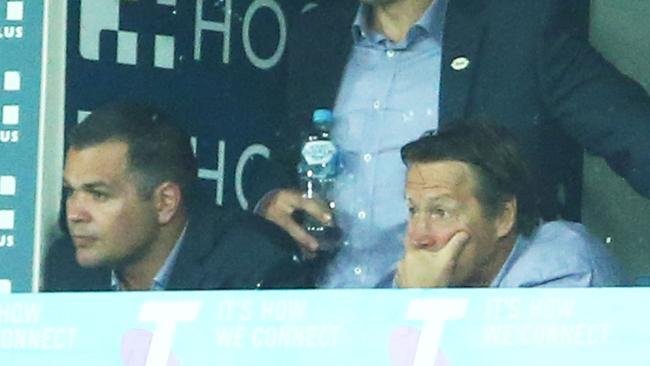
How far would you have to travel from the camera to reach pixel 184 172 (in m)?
3.96

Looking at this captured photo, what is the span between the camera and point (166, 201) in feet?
13.1

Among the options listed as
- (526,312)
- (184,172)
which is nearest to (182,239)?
(184,172)

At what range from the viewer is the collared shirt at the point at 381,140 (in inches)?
150

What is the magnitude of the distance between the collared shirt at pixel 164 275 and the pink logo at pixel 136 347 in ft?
0.30

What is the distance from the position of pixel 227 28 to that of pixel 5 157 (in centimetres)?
48

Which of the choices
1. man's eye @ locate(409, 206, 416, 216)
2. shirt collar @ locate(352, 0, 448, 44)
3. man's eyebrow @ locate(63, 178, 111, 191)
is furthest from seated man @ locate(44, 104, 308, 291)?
shirt collar @ locate(352, 0, 448, 44)

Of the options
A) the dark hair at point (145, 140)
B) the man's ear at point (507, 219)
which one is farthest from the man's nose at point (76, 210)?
the man's ear at point (507, 219)

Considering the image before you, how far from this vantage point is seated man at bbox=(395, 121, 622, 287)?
3.69m

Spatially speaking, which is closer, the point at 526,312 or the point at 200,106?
the point at 526,312

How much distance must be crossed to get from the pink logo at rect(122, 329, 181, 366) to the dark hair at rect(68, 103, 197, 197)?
0.85 feet

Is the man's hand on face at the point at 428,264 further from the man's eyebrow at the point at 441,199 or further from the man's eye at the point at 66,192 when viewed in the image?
the man's eye at the point at 66,192

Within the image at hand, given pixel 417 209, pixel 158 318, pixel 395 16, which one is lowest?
pixel 158 318

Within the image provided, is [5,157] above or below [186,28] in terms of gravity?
below

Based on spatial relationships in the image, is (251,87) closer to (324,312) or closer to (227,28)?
(227,28)
